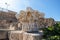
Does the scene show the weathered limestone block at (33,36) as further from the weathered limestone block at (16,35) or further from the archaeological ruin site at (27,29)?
the weathered limestone block at (16,35)

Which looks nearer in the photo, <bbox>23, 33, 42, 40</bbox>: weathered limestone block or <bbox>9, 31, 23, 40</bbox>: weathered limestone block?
<bbox>23, 33, 42, 40</bbox>: weathered limestone block

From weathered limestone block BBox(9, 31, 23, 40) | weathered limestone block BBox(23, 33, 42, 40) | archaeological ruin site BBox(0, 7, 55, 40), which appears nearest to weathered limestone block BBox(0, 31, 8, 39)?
archaeological ruin site BBox(0, 7, 55, 40)

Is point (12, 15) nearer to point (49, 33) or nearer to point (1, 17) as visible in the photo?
point (1, 17)

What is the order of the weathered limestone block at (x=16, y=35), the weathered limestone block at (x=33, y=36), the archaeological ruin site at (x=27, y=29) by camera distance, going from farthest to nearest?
1. the weathered limestone block at (x=16, y=35)
2. the archaeological ruin site at (x=27, y=29)
3. the weathered limestone block at (x=33, y=36)

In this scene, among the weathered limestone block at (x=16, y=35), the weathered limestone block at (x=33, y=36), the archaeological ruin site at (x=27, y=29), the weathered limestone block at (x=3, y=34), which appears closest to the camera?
the weathered limestone block at (x=33, y=36)

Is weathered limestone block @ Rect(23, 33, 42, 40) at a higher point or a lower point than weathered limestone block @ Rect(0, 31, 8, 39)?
higher

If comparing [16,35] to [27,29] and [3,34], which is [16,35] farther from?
[3,34]

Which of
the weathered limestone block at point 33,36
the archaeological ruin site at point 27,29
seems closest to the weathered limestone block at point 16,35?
the archaeological ruin site at point 27,29

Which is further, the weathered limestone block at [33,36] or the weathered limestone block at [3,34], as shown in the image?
the weathered limestone block at [3,34]

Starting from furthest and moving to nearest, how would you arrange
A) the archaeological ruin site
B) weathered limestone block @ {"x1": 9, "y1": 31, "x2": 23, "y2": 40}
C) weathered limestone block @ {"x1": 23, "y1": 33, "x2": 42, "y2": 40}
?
weathered limestone block @ {"x1": 9, "y1": 31, "x2": 23, "y2": 40}
the archaeological ruin site
weathered limestone block @ {"x1": 23, "y1": 33, "x2": 42, "y2": 40}

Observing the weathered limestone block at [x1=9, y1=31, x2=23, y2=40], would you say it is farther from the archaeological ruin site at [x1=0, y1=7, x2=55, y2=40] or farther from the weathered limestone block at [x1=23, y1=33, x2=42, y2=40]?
the weathered limestone block at [x1=23, y1=33, x2=42, y2=40]

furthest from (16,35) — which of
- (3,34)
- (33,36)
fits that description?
(33,36)

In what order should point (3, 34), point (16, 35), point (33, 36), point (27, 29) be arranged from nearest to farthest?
point (33, 36)
point (27, 29)
point (16, 35)
point (3, 34)

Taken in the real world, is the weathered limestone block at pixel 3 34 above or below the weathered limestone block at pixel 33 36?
below
